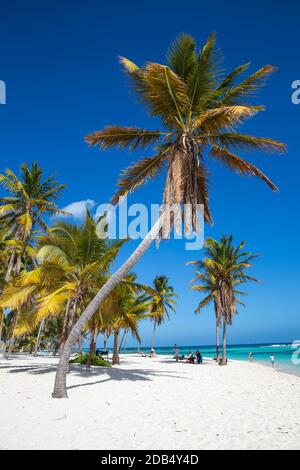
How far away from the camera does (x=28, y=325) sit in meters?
12.4

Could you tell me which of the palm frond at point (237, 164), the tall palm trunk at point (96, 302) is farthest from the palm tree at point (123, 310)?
the palm frond at point (237, 164)

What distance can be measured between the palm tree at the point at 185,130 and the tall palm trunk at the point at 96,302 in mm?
32

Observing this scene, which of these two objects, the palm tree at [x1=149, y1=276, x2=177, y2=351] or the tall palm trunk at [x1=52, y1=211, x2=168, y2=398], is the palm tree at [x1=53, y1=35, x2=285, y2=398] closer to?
the tall palm trunk at [x1=52, y1=211, x2=168, y2=398]

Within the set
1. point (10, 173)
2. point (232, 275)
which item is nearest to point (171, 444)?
point (10, 173)

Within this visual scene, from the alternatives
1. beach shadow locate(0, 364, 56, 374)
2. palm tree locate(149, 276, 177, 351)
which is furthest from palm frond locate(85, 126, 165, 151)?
palm tree locate(149, 276, 177, 351)

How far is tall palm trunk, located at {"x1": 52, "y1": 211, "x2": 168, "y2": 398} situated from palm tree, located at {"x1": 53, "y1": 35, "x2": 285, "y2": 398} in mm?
32

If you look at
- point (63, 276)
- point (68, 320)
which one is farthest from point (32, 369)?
point (63, 276)

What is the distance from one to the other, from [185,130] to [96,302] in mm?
6552

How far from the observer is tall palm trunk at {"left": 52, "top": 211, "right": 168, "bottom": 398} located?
9.04 meters

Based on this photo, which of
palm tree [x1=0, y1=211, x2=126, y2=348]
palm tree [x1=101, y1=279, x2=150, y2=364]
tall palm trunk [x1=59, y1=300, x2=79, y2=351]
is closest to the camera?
palm tree [x1=0, y1=211, x2=126, y2=348]

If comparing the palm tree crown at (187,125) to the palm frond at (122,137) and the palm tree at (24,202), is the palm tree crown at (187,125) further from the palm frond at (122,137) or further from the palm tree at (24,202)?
the palm tree at (24,202)

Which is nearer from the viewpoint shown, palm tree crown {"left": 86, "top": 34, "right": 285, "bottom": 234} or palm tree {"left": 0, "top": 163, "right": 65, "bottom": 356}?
palm tree crown {"left": 86, "top": 34, "right": 285, "bottom": 234}

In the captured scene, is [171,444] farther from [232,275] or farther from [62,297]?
[232,275]

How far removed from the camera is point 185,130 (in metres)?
11.2
